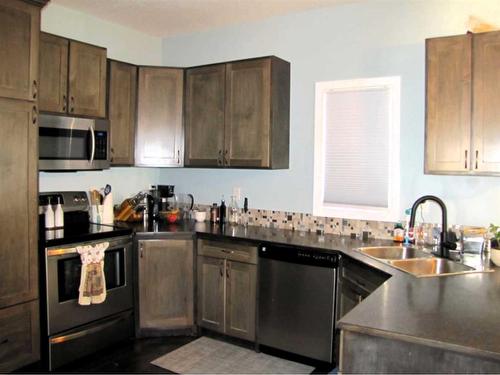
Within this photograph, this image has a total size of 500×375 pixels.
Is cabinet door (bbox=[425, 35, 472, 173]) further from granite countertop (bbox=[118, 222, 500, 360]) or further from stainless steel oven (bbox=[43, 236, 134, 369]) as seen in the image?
stainless steel oven (bbox=[43, 236, 134, 369])

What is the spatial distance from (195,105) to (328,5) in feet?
4.76

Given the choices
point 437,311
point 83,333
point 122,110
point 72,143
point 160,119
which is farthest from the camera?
point 160,119

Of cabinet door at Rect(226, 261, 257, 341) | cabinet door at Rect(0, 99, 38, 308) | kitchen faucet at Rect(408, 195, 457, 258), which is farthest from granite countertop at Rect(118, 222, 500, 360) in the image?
cabinet door at Rect(0, 99, 38, 308)

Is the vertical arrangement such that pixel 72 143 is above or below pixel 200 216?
above

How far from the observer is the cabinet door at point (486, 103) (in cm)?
269

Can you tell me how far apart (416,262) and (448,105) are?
1.02 metres

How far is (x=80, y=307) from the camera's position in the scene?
129 inches

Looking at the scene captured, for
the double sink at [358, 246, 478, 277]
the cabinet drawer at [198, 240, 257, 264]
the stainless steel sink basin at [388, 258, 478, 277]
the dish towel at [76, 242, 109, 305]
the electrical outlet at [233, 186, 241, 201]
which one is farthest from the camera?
the electrical outlet at [233, 186, 241, 201]

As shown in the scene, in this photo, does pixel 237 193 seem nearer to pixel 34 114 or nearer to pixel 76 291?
pixel 76 291

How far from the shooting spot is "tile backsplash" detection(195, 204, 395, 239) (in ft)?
11.6

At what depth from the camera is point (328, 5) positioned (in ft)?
12.1

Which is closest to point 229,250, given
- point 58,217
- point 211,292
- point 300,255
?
point 211,292

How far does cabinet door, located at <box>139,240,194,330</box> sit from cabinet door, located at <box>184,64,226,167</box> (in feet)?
A: 2.74

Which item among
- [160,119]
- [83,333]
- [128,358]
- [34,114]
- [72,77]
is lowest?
[128,358]
